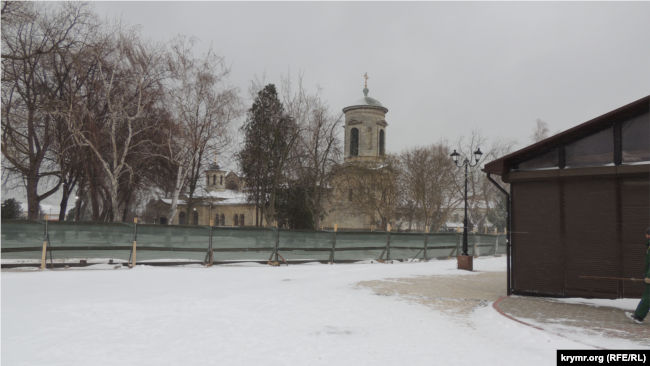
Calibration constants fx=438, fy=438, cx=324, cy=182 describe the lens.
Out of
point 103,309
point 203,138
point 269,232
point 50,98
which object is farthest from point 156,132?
point 103,309

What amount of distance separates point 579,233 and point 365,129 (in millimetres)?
48426

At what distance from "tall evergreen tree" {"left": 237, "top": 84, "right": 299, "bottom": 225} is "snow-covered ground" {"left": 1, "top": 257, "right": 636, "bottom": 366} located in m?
26.3

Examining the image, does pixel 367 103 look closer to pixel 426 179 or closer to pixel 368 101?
pixel 368 101

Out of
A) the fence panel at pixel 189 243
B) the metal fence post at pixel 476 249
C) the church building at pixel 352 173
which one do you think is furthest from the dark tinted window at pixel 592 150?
the church building at pixel 352 173

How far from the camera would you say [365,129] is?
5847cm

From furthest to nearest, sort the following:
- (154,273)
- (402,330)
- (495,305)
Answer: (154,273) < (495,305) < (402,330)

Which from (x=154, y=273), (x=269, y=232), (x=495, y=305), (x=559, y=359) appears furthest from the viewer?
(x=269, y=232)

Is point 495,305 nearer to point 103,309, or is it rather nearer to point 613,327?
point 613,327

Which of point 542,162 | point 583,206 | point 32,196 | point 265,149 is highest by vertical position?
point 265,149

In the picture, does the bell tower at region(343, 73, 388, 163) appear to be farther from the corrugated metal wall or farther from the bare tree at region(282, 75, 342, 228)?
the corrugated metal wall

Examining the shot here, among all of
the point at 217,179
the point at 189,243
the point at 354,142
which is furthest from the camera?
the point at 217,179

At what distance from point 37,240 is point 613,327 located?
1702 cm

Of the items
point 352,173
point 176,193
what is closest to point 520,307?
point 176,193

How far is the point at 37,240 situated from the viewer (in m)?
15.4
